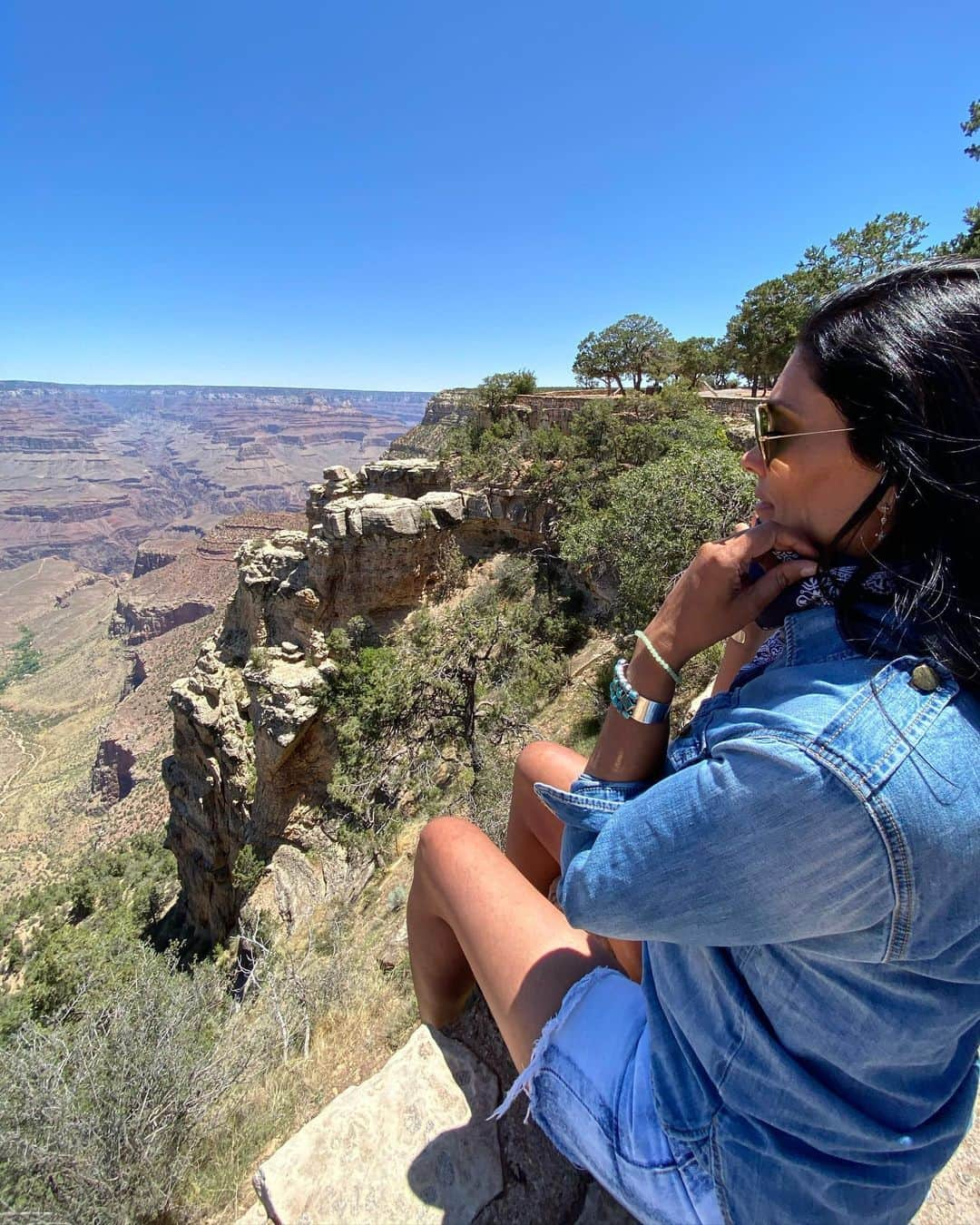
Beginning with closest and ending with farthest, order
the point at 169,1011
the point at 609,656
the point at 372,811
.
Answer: the point at 169,1011, the point at 372,811, the point at 609,656

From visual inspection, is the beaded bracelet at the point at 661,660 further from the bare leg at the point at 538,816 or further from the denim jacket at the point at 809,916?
the bare leg at the point at 538,816

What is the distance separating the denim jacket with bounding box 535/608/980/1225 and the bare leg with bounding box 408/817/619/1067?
373 mm

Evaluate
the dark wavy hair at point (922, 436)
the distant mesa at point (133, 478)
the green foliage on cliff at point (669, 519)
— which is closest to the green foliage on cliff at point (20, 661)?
the distant mesa at point (133, 478)

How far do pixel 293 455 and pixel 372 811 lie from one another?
182 meters

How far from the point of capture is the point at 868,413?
0.92 m

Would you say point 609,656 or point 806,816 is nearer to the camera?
point 806,816

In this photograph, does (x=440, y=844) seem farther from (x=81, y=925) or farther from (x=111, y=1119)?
(x=81, y=925)

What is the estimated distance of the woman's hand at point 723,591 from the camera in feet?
3.47

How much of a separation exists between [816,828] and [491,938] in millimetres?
1128

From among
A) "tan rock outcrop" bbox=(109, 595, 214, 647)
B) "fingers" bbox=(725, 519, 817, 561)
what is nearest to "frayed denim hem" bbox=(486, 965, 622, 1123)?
"fingers" bbox=(725, 519, 817, 561)

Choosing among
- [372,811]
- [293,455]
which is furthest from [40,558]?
[372,811]

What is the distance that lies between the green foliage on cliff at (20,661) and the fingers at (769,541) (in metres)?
69.2

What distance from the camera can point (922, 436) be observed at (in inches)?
33.4

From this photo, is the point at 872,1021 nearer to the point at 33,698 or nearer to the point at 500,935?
the point at 500,935
